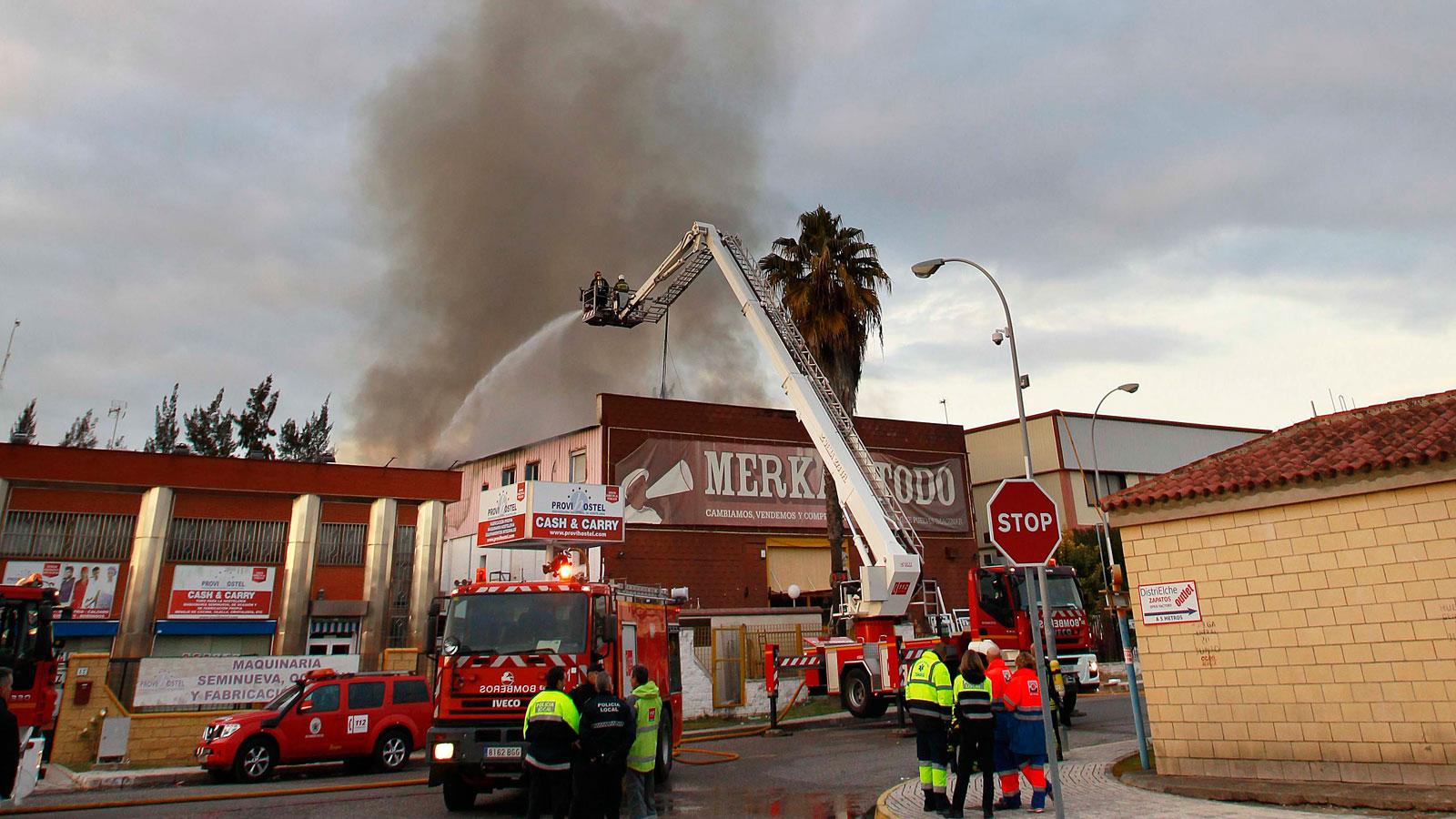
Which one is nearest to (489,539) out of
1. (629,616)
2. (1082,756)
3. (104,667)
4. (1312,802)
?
(104,667)

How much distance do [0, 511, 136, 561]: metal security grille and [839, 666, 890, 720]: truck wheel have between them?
2036 cm

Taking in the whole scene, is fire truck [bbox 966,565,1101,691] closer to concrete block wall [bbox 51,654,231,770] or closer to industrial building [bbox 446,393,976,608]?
industrial building [bbox 446,393,976,608]

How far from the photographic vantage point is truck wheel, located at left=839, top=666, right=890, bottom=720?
19000 millimetres

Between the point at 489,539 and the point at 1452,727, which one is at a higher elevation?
the point at 489,539

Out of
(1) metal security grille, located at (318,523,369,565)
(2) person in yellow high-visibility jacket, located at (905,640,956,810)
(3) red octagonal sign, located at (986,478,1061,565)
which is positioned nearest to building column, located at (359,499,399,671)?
(1) metal security grille, located at (318,523,369,565)

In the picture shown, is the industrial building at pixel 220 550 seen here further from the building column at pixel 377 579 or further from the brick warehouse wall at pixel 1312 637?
the brick warehouse wall at pixel 1312 637

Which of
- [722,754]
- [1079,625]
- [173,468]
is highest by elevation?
[173,468]

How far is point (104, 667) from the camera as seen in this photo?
16.8m

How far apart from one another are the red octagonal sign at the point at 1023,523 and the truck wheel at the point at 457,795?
706 centimetres

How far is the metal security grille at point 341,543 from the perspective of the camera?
89.8 ft

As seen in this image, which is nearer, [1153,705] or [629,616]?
[1153,705]

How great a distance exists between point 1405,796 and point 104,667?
20.1m

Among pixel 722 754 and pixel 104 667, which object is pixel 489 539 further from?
pixel 722 754

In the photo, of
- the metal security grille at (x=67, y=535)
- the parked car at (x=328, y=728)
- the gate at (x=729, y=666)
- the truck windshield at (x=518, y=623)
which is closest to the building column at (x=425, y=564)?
the metal security grille at (x=67, y=535)
